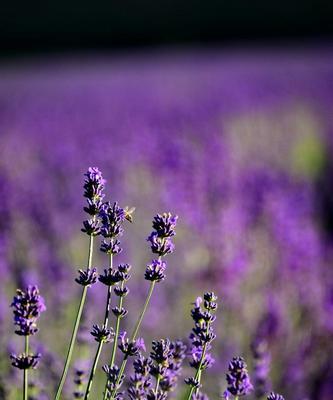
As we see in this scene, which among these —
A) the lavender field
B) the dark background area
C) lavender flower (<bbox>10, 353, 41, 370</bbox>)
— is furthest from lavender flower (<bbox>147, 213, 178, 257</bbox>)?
the dark background area

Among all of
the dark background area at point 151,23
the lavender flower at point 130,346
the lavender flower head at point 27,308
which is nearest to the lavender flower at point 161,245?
the lavender flower at point 130,346

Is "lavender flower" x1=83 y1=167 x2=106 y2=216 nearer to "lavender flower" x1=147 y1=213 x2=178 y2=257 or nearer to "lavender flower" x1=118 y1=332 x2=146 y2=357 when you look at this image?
"lavender flower" x1=147 y1=213 x2=178 y2=257

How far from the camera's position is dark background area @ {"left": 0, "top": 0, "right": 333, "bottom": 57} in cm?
2991

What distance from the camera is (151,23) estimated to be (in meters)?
33.9

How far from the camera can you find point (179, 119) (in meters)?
8.72

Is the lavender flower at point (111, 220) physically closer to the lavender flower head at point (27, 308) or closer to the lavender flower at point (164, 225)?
the lavender flower at point (164, 225)

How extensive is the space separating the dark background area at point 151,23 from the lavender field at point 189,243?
804 inches

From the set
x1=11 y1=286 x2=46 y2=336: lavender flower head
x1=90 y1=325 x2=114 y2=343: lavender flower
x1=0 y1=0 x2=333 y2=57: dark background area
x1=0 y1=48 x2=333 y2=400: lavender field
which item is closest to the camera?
x1=11 y1=286 x2=46 y2=336: lavender flower head

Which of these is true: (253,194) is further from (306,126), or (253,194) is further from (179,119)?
(306,126)

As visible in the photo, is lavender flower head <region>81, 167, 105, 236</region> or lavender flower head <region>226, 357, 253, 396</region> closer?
lavender flower head <region>226, 357, 253, 396</region>

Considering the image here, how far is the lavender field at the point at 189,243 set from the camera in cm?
284

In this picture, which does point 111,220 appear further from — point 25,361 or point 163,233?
point 25,361

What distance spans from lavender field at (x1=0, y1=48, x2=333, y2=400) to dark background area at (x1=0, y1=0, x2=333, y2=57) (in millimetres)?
20417

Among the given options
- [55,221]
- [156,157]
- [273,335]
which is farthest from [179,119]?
[273,335]
